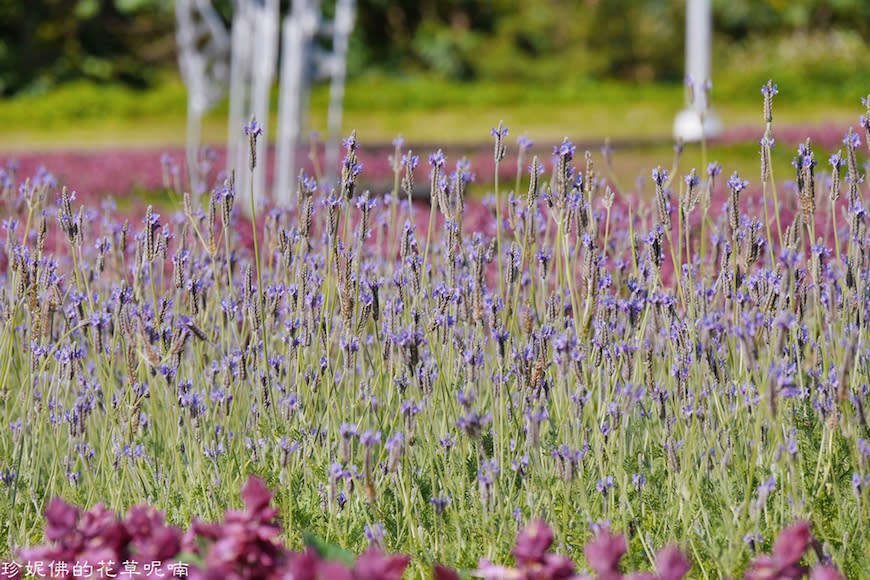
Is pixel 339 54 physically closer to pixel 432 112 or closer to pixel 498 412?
pixel 498 412

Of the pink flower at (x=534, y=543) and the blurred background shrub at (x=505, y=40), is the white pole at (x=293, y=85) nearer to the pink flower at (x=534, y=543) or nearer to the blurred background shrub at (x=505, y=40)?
the pink flower at (x=534, y=543)

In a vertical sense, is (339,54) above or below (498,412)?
above

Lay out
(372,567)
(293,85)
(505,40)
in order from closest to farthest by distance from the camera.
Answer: (372,567), (293,85), (505,40)

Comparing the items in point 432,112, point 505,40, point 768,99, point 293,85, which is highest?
point 505,40

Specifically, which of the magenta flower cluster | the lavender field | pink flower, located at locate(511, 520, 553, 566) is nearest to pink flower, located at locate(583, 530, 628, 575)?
the magenta flower cluster

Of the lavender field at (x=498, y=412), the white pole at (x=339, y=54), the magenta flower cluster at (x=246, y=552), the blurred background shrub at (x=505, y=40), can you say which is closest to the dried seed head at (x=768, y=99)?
the lavender field at (x=498, y=412)

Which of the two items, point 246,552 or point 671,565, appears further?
point 246,552

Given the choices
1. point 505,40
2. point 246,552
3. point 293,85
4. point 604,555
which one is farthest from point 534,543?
point 505,40

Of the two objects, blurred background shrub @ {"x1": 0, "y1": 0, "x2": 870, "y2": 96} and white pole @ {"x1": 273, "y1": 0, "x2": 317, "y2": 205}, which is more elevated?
blurred background shrub @ {"x1": 0, "y1": 0, "x2": 870, "y2": 96}

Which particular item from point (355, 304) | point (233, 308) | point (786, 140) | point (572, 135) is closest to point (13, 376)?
point (233, 308)

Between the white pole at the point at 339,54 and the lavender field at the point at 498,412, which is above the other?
the white pole at the point at 339,54

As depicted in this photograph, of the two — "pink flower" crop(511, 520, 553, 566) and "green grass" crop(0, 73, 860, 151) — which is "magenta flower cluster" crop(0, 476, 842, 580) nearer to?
"pink flower" crop(511, 520, 553, 566)

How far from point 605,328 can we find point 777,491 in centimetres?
55

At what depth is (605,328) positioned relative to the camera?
2357 millimetres
